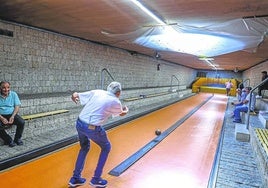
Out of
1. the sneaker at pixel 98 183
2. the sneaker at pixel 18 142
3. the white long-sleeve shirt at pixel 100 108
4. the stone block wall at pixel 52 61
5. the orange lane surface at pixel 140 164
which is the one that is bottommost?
the orange lane surface at pixel 140 164

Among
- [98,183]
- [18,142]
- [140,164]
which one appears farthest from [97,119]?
[18,142]

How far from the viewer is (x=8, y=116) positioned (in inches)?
143

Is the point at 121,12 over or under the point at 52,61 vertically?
over

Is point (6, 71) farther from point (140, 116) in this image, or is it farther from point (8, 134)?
point (140, 116)

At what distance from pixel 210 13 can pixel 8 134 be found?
3687 mm

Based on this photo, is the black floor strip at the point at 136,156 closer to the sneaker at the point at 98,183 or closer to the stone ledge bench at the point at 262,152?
the sneaker at the point at 98,183

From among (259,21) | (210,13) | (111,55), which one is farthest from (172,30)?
(111,55)

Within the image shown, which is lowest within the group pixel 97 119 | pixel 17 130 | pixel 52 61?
pixel 17 130

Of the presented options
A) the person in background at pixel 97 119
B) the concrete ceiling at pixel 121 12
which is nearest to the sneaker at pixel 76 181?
the person in background at pixel 97 119

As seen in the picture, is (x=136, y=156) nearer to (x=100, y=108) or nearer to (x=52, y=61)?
(x=100, y=108)

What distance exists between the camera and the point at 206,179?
9.61 ft

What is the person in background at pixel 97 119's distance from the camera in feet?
7.98

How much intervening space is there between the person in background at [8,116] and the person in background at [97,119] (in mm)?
1585

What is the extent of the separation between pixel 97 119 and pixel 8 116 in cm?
204
